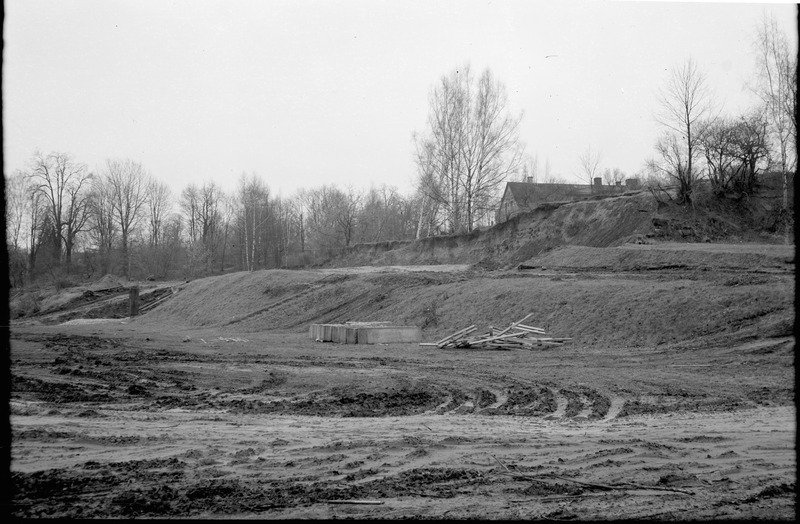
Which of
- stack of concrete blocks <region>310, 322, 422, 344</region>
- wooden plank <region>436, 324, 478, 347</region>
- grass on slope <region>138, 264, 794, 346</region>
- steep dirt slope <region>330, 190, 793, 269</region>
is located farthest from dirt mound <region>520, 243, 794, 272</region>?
stack of concrete blocks <region>310, 322, 422, 344</region>

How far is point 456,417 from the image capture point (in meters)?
9.34

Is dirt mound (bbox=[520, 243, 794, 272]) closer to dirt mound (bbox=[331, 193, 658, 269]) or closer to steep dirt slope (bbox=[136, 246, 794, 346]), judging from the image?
steep dirt slope (bbox=[136, 246, 794, 346])

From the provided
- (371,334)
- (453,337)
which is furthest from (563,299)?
(371,334)

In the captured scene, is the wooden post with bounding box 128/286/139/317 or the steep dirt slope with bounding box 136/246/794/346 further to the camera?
the wooden post with bounding box 128/286/139/317

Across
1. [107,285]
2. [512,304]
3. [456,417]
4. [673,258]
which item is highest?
[673,258]

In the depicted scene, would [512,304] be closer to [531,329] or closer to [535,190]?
[531,329]

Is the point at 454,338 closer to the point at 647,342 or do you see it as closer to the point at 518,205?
the point at 647,342

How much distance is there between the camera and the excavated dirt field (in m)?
5.41

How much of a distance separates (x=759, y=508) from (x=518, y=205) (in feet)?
193

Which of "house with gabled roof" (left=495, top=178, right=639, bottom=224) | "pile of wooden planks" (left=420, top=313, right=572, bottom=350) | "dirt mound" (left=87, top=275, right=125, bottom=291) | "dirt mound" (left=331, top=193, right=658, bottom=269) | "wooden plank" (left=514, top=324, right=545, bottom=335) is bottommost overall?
"pile of wooden planks" (left=420, top=313, right=572, bottom=350)

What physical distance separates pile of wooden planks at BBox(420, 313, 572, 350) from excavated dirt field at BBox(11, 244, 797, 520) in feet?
2.25

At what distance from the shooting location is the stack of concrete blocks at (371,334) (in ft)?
74.0

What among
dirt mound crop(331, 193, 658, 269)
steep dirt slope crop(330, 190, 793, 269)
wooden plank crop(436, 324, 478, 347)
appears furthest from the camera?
dirt mound crop(331, 193, 658, 269)

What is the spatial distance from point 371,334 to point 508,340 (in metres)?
4.94
